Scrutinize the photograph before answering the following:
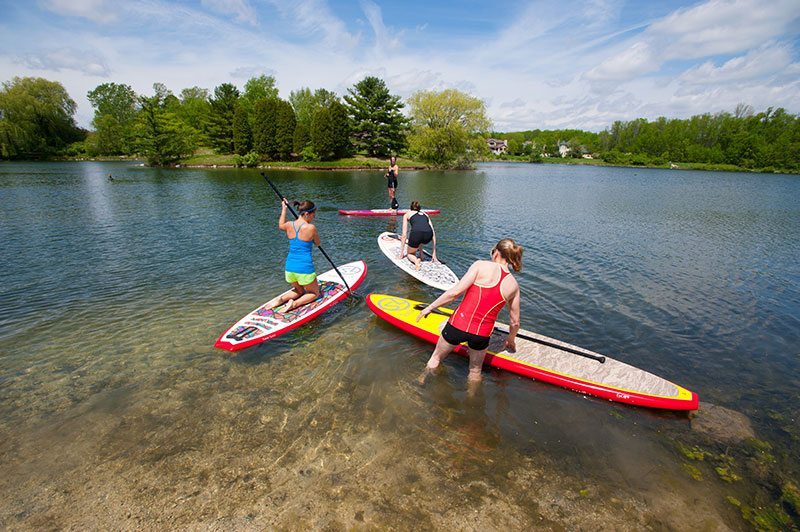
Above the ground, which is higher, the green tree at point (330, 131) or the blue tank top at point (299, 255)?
the green tree at point (330, 131)

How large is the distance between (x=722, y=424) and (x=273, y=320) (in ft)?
28.8

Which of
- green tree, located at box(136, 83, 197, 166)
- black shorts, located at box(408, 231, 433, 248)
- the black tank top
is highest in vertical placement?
green tree, located at box(136, 83, 197, 166)

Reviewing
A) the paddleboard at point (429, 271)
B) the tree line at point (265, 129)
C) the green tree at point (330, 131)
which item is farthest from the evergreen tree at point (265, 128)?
the paddleboard at point (429, 271)

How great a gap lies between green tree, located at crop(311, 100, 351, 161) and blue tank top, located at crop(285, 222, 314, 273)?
6558 cm

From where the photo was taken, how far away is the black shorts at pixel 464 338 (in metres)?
6.01

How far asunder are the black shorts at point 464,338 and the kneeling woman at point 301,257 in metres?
3.59

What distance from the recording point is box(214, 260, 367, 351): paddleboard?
752 cm

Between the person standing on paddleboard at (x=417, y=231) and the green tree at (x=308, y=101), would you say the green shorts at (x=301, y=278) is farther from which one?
the green tree at (x=308, y=101)

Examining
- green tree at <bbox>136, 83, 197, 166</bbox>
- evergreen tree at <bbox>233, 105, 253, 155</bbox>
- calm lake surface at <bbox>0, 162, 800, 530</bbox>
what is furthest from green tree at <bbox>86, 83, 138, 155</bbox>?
calm lake surface at <bbox>0, 162, 800, 530</bbox>

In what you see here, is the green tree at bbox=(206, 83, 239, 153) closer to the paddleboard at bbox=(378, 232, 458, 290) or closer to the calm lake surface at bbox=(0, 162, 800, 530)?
the calm lake surface at bbox=(0, 162, 800, 530)

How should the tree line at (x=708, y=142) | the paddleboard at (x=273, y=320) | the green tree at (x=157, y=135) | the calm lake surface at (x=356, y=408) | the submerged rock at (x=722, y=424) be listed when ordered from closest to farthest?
the calm lake surface at (x=356, y=408) → the submerged rock at (x=722, y=424) → the paddleboard at (x=273, y=320) → the green tree at (x=157, y=135) → the tree line at (x=708, y=142)

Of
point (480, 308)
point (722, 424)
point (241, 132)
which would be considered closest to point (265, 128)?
point (241, 132)

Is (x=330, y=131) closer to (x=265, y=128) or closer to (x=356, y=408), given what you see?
(x=265, y=128)

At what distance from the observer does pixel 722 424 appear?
6.18m
